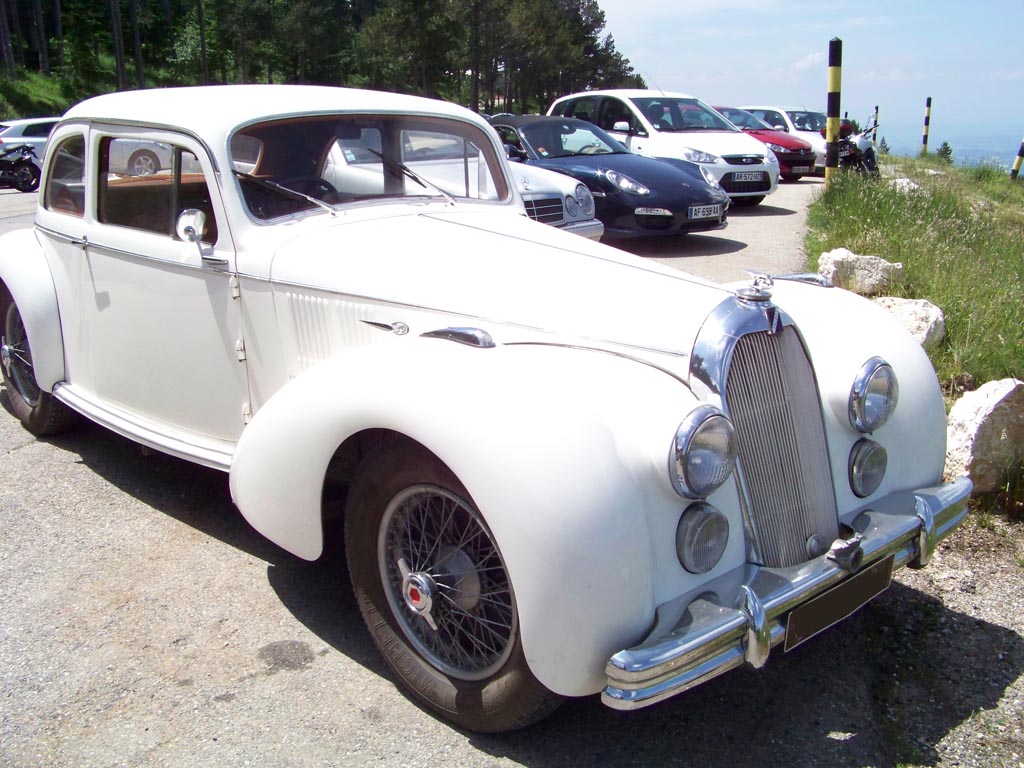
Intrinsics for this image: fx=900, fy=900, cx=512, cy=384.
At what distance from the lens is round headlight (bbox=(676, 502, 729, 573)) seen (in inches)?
92.4

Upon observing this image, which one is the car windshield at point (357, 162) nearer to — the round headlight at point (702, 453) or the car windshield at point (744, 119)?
the round headlight at point (702, 453)

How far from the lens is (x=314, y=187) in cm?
363

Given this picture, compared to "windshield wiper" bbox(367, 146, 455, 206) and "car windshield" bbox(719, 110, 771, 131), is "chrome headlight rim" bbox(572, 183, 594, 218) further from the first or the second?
"car windshield" bbox(719, 110, 771, 131)

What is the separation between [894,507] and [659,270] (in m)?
1.10

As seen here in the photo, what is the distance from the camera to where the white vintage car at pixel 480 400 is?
224 centimetres

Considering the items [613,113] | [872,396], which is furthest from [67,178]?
[613,113]

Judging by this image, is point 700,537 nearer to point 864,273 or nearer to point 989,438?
point 989,438

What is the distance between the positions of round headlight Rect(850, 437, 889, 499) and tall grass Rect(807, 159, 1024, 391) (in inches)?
91.5

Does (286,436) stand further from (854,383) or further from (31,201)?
(31,201)

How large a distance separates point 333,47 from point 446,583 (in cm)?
4548

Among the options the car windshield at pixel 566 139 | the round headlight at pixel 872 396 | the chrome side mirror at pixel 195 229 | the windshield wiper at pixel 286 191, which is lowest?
the round headlight at pixel 872 396

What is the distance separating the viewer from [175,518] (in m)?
3.95

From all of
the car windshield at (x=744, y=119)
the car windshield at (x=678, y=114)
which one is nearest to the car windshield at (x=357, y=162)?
the car windshield at (x=678, y=114)

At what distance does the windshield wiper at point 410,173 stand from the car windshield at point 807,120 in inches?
694
